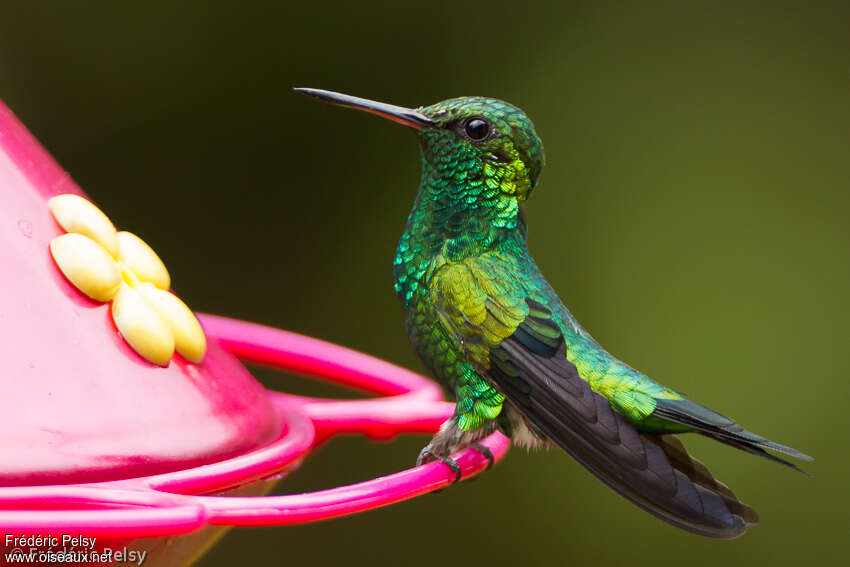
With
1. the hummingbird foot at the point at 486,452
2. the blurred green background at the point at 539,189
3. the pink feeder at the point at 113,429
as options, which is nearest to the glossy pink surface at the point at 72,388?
the pink feeder at the point at 113,429

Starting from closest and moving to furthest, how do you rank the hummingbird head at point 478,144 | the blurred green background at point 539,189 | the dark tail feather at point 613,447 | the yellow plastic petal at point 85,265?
the yellow plastic petal at point 85,265 → the dark tail feather at point 613,447 → the hummingbird head at point 478,144 → the blurred green background at point 539,189

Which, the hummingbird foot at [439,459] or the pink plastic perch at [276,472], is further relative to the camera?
the hummingbird foot at [439,459]

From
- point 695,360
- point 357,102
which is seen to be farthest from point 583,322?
point 357,102

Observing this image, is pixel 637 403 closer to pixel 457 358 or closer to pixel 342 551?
pixel 457 358

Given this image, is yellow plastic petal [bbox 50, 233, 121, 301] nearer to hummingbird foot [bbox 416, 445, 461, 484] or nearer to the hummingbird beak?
the hummingbird beak

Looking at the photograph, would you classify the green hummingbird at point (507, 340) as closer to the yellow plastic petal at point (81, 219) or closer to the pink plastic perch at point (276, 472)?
the pink plastic perch at point (276, 472)

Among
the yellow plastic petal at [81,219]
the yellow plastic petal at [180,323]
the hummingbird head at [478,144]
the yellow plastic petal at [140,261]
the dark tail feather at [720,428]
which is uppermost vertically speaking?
the hummingbird head at [478,144]

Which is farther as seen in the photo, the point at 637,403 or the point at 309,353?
the point at 309,353

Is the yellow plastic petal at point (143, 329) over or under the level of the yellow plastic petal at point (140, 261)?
under

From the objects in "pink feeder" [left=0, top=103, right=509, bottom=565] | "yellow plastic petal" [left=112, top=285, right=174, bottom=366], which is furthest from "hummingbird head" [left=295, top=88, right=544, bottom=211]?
"yellow plastic petal" [left=112, top=285, right=174, bottom=366]
